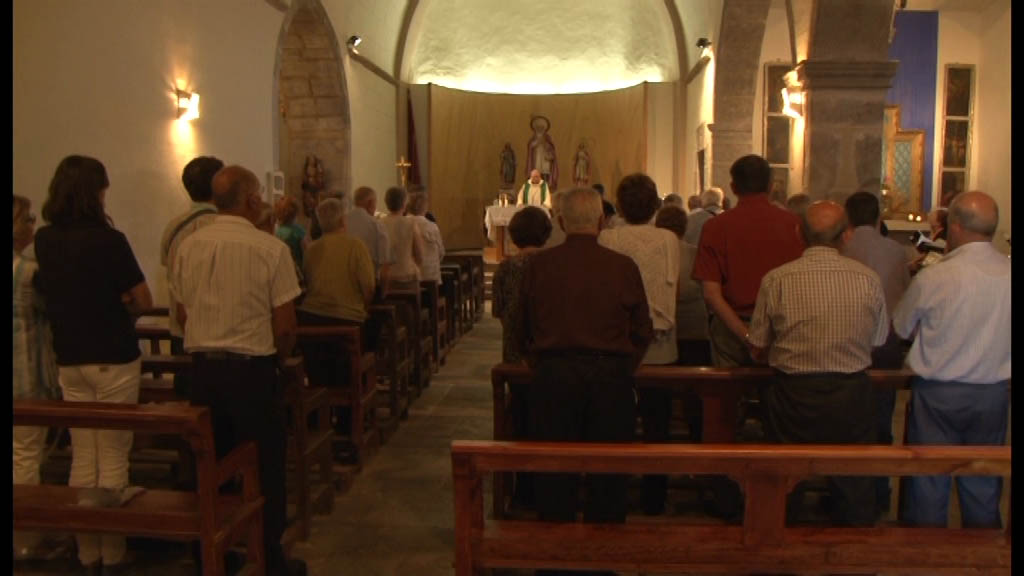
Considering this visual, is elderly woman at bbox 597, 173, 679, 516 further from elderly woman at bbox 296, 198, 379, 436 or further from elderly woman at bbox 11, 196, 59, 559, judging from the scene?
elderly woman at bbox 11, 196, 59, 559

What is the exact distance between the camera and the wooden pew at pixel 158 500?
9.66 ft

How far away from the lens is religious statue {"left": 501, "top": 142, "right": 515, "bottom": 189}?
16922 mm

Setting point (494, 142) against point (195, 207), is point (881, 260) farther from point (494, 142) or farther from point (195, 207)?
point (494, 142)

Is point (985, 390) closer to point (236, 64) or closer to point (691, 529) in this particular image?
point (691, 529)

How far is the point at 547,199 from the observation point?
47.8 feet

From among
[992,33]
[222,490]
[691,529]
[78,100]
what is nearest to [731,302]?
[691,529]

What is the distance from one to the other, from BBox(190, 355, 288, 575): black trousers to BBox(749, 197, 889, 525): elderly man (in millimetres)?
1772

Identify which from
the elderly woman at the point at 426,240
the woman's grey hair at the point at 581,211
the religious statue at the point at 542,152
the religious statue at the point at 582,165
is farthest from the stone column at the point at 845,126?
the religious statue at the point at 542,152

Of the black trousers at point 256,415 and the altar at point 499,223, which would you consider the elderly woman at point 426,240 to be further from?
the altar at point 499,223

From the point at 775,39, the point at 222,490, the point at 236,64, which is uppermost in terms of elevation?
the point at 775,39

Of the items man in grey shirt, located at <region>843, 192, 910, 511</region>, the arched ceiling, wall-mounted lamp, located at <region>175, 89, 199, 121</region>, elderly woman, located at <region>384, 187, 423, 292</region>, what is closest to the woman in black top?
man in grey shirt, located at <region>843, 192, 910, 511</region>

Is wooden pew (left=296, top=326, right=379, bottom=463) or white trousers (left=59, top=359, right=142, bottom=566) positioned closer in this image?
white trousers (left=59, top=359, right=142, bottom=566)

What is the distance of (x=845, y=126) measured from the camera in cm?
711

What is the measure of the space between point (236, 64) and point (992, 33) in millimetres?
10796
